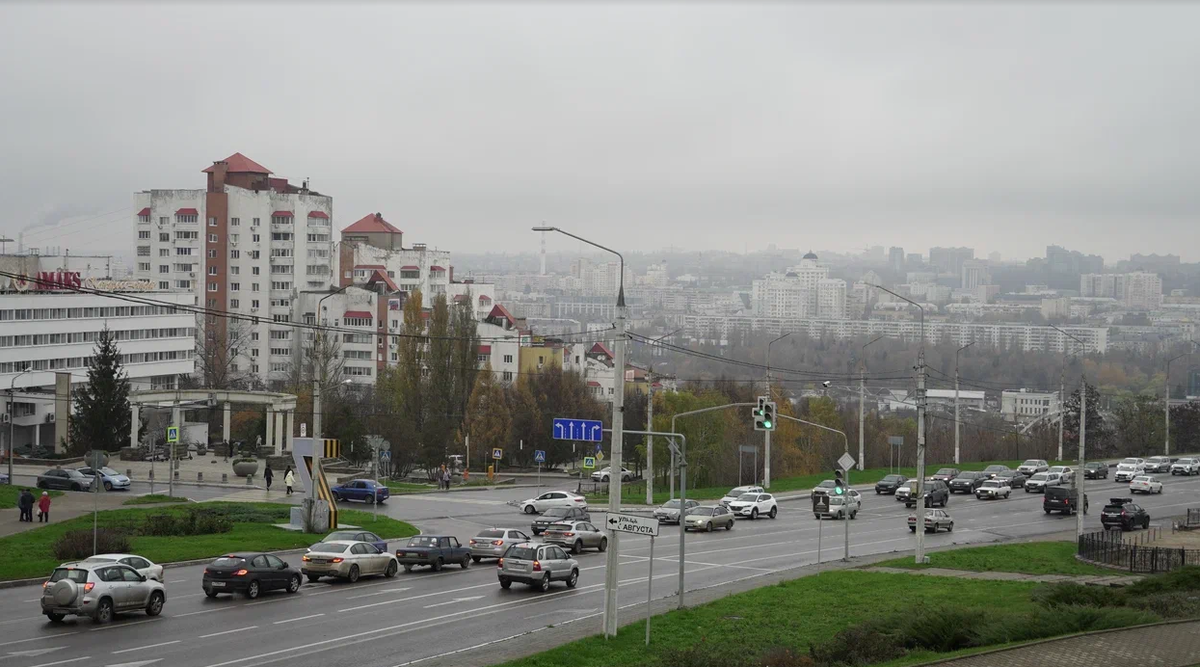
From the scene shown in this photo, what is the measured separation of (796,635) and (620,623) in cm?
412

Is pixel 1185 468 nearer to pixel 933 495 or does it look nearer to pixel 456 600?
pixel 933 495

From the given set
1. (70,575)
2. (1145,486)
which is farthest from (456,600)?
(1145,486)

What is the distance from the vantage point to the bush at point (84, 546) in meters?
35.2

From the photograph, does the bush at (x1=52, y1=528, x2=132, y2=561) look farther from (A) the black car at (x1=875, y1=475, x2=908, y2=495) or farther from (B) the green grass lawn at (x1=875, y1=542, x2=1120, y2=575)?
(A) the black car at (x1=875, y1=475, x2=908, y2=495)

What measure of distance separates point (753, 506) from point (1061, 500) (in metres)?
17.0

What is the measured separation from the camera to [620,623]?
2800 centimetres

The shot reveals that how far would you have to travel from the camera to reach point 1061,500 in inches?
2483

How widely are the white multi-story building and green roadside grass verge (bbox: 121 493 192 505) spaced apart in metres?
33.5

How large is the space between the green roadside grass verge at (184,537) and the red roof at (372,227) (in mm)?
135194

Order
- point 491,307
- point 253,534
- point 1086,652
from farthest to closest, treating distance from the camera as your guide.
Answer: point 491,307
point 253,534
point 1086,652

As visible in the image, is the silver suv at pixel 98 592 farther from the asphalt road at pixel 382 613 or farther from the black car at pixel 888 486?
the black car at pixel 888 486

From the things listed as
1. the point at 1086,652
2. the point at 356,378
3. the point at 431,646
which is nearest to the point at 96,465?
the point at 431,646

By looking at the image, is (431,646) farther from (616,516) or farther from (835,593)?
(835,593)

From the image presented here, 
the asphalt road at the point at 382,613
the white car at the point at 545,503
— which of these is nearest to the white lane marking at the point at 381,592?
the asphalt road at the point at 382,613
